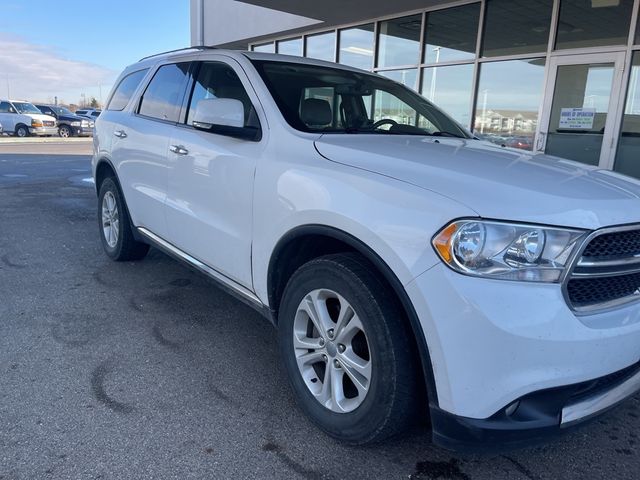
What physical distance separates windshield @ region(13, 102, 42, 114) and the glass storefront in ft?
77.5

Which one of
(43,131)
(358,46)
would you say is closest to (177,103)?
(358,46)

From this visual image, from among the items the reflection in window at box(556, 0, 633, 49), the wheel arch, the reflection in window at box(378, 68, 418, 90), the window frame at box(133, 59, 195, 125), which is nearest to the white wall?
the reflection in window at box(378, 68, 418, 90)

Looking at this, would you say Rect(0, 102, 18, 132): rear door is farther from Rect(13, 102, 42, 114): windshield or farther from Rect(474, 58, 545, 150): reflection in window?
Rect(474, 58, 545, 150): reflection in window

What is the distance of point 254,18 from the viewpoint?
13.0 metres

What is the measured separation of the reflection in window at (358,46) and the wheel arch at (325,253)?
30.6 ft

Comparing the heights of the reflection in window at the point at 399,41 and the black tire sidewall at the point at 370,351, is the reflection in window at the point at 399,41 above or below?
above

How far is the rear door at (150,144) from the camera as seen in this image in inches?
151

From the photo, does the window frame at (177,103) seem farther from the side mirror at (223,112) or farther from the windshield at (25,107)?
the windshield at (25,107)

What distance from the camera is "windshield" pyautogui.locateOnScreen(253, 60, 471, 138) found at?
306cm

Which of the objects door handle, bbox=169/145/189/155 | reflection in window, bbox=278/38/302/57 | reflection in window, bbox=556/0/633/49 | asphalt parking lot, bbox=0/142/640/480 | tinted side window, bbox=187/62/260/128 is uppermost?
reflection in window, bbox=278/38/302/57

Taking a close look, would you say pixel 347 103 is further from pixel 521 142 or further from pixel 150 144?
pixel 521 142

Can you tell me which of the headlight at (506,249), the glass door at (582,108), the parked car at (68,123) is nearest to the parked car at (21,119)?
the parked car at (68,123)

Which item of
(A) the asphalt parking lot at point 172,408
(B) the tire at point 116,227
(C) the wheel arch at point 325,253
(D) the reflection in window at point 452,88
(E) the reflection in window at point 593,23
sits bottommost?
(A) the asphalt parking lot at point 172,408

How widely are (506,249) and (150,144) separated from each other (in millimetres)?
3008
